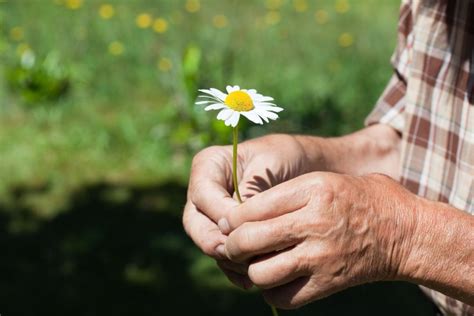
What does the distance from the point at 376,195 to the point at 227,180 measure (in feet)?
1.24

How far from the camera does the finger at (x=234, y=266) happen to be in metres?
1.42

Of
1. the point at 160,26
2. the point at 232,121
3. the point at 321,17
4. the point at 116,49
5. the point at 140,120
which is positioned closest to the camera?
the point at 232,121

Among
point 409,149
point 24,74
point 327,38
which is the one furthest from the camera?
point 327,38

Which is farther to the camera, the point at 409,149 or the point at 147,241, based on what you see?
the point at 147,241

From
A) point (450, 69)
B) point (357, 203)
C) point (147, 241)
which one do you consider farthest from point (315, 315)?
point (357, 203)

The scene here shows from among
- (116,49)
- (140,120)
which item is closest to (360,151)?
(140,120)

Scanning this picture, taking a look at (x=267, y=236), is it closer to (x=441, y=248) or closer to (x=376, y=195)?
(x=376, y=195)

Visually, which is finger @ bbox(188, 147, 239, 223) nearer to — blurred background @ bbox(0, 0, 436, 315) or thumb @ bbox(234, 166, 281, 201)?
thumb @ bbox(234, 166, 281, 201)

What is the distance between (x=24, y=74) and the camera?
4.00m

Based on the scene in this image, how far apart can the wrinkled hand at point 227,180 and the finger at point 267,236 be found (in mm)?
114

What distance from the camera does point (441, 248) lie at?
1.32 metres

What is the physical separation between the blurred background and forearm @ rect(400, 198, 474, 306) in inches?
64.0

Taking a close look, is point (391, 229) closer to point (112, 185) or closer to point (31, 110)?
point (112, 185)

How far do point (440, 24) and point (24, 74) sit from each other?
9.31ft
